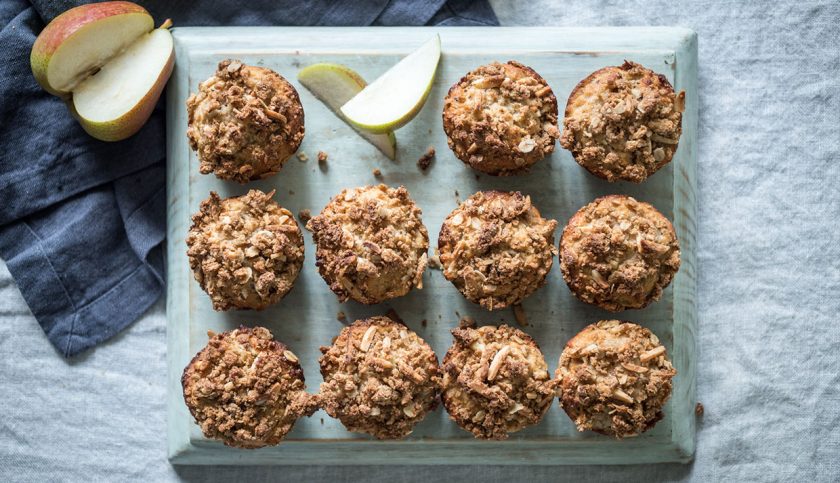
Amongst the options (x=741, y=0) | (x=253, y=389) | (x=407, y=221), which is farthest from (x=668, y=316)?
(x=253, y=389)

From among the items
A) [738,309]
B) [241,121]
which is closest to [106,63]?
[241,121]

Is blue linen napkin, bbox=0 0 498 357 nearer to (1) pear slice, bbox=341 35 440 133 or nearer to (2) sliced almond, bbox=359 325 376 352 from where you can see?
(1) pear slice, bbox=341 35 440 133

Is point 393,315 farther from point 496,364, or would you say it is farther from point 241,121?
point 241,121

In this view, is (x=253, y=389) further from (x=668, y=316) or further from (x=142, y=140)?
(x=668, y=316)

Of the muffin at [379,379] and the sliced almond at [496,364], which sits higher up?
the sliced almond at [496,364]

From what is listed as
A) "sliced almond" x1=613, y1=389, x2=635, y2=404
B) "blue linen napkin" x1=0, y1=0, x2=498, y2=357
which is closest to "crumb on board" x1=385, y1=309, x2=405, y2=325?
"sliced almond" x1=613, y1=389, x2=635, y2=404

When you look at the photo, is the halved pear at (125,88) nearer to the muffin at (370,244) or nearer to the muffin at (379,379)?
the muffin at (370,244)

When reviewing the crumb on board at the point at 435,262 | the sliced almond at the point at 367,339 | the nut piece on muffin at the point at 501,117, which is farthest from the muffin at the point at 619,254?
the sliced almond at the point at 367,339
